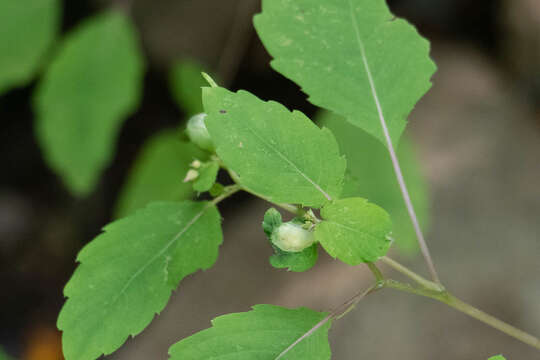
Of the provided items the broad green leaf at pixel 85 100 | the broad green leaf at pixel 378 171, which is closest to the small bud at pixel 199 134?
the broad green leaf at pixel 378 171

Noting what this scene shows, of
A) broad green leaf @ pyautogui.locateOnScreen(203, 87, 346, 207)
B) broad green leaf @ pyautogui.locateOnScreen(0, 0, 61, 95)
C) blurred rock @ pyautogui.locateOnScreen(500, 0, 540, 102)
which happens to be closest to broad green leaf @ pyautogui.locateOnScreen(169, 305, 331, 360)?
broad green leaf @ pyautogui.locateOnScreen(203, 87, 346, 207)

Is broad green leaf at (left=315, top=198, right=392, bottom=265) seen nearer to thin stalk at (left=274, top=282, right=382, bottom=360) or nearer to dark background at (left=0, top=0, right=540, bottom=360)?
thin stalk at (left=274, top=282, right=382, bottom=360)

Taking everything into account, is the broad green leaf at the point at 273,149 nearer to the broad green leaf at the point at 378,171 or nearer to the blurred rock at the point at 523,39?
the broad green leaf at the point at 378,171

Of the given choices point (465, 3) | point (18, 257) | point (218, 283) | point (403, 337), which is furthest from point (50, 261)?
point (465, 3)

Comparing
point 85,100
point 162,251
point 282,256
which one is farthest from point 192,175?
point 85,100

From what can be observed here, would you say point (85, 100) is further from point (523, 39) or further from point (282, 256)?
point (523, 39)

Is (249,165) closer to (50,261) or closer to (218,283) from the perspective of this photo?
(218,283)
